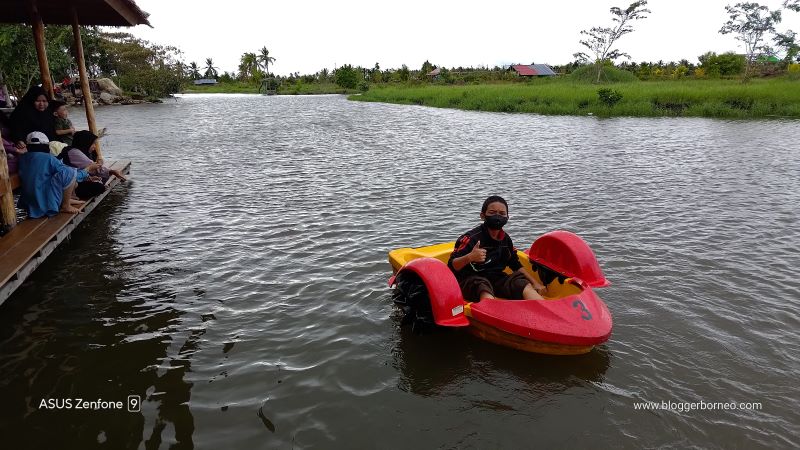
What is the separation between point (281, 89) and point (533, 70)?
40355mm

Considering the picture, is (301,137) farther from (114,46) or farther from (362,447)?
(114,46)

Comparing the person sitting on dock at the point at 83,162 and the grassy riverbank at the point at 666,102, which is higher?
the grassy riverbank at the point at 666,102

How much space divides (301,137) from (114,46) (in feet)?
148

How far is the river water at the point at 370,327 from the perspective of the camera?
412 cm

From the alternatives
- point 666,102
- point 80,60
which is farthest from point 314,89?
point 80,60

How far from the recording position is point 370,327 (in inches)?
225

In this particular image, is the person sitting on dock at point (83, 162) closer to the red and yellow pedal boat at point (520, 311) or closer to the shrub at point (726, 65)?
the red and yellow pedal boat at point (520, 311)

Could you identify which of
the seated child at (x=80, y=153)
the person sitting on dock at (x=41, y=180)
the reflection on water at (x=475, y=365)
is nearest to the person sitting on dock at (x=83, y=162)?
→ the seated child at (x=80, y=153)

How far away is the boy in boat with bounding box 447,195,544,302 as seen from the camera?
5203 mm

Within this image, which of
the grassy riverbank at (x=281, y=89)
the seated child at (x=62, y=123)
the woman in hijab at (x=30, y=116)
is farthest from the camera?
the grassy riverbank at (x=281, y=89)

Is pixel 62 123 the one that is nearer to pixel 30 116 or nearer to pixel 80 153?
pixel 30 116

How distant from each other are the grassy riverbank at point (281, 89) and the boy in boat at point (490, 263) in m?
70.8

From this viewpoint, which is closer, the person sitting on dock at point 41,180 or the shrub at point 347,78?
the person sitting on dock at point 41,180
